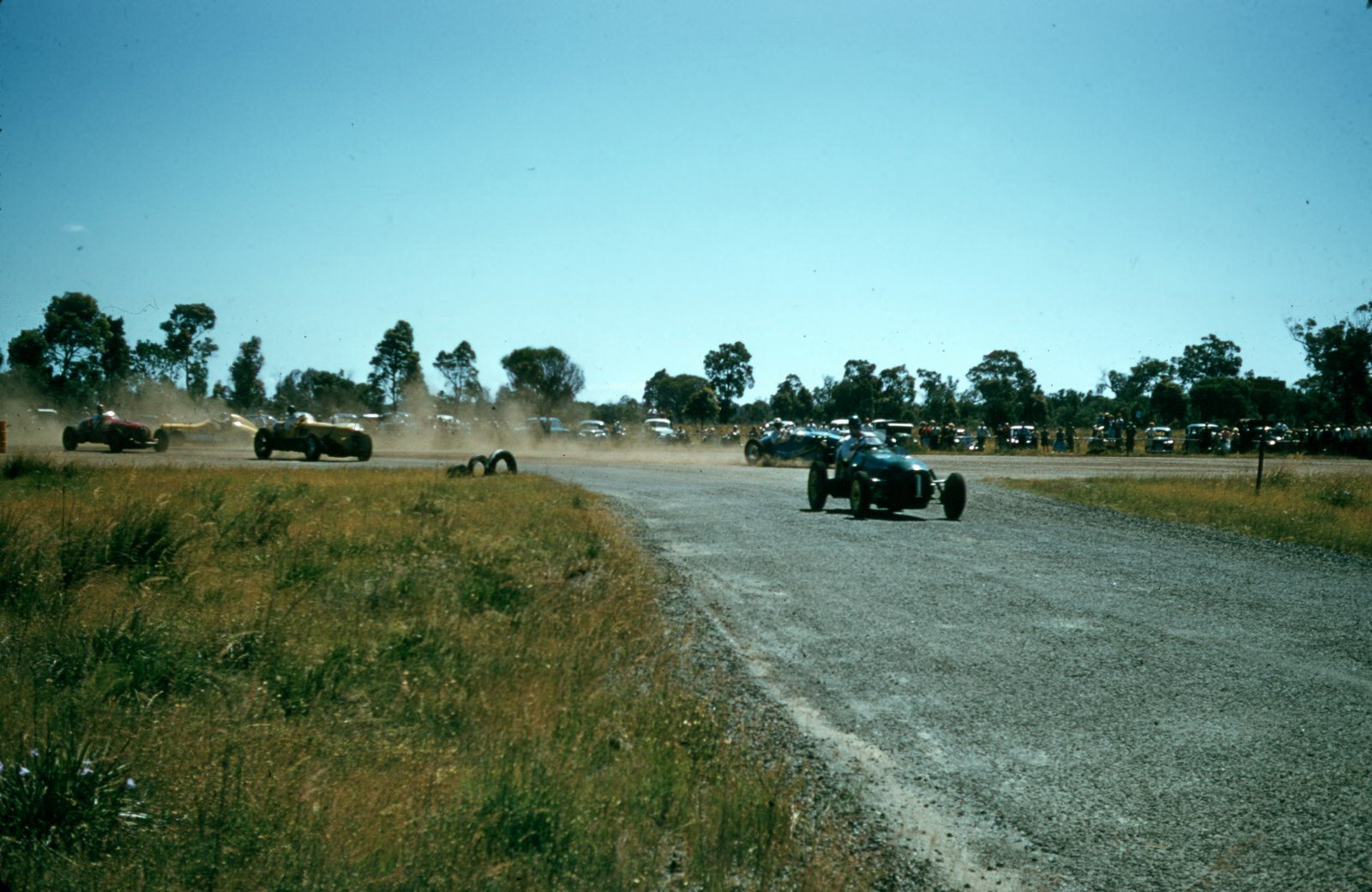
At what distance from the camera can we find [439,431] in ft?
190

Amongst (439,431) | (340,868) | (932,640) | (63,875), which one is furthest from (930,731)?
(439,431)

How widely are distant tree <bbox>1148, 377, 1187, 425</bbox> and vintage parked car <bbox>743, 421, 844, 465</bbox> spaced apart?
72.2 metres

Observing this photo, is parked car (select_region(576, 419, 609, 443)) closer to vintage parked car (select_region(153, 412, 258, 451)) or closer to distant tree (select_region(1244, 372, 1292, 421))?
vintage parked car (select_region(153, 412, 258, 451))

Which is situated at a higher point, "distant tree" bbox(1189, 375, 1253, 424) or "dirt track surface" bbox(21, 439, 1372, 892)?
"distant tree" bbox(1189, 375, 1253, 424)

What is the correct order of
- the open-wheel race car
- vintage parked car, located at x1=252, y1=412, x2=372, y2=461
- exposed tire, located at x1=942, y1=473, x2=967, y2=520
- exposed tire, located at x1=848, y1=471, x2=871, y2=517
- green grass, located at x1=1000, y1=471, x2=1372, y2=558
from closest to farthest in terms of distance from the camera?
green grass, located at x1=1000, y1=471, x2=1372, y2=558 < exposed tire, located at x1=942, y1=473, x2=967, y2=520 < the open-wheel race car < exposed tire, located at x1=848, y1=471, x2=871, y2=517 < vintage parked car, located at x1=252, y1=412, x2=372, y2=461

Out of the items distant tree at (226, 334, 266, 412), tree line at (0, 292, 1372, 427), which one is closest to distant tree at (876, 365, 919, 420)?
tree line at (0, 292, 1372, 427)

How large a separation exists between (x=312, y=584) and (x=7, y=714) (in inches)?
164

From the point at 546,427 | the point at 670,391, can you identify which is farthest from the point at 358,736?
the point at 670,391

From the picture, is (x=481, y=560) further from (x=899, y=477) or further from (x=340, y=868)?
(x=899, y=477)

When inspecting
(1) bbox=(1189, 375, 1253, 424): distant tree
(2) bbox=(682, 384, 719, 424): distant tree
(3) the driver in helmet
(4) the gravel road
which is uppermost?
(1) bbox=(1189, 375, 1253, 424): distant tree

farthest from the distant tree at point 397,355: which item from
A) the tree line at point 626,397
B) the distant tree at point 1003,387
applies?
the distant tree at point 1003,387

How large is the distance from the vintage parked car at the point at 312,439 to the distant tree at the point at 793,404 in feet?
281

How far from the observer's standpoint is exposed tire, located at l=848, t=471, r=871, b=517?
18516 mm

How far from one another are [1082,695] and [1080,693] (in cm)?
4
